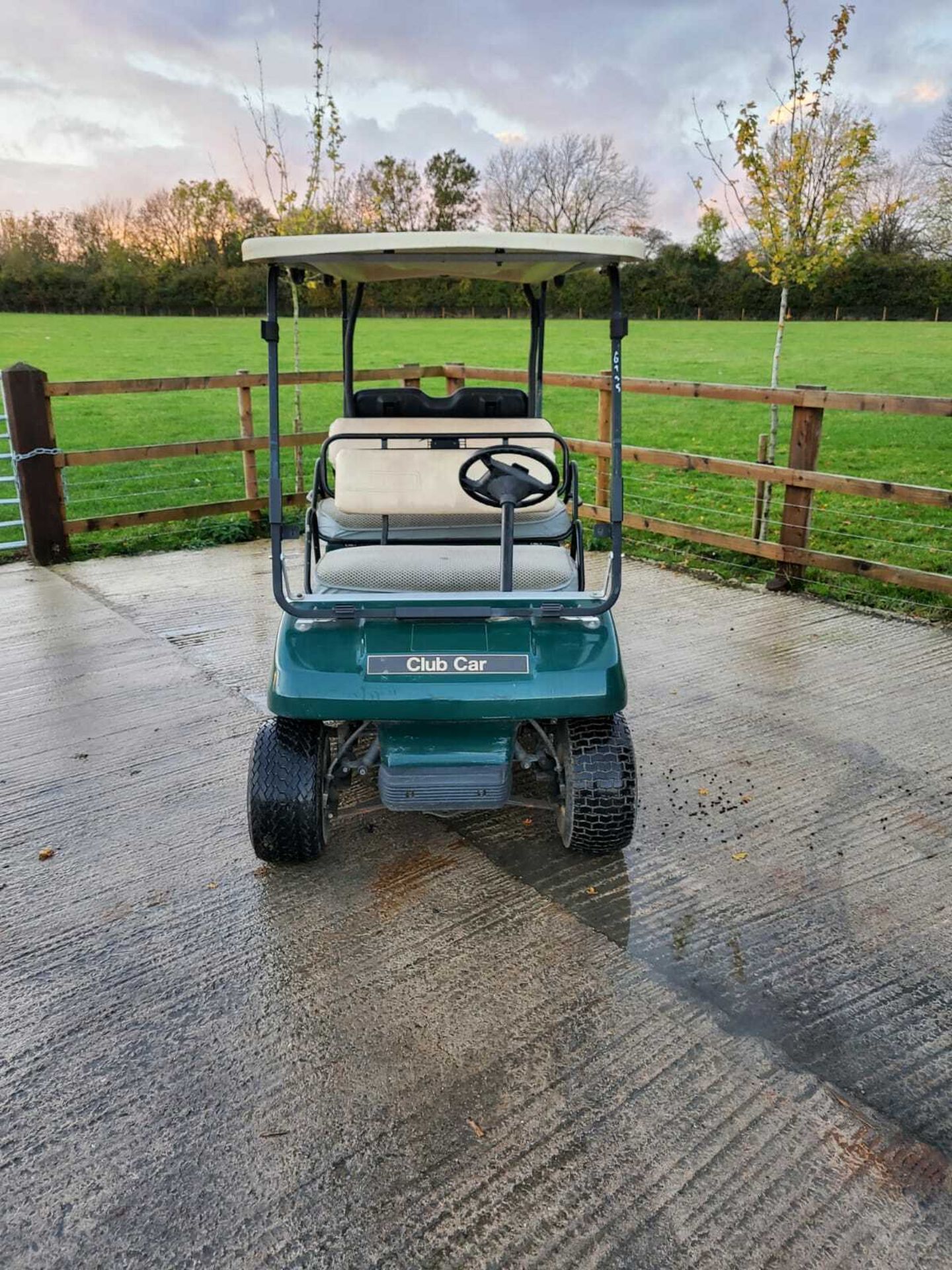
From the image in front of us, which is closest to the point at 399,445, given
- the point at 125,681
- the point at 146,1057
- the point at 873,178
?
the point at 125,681

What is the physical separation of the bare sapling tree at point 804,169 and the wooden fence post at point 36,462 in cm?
486

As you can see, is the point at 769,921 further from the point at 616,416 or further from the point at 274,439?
the point at 274,439

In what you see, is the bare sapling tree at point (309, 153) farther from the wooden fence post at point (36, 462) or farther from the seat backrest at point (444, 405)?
the seat backrest at point (444, 405)

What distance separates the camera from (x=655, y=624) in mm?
5277

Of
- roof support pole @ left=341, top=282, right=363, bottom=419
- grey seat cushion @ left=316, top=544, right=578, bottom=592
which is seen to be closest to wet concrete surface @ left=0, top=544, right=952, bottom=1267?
grey seat cushion @ left=316, top=544, right=578, bottom=592

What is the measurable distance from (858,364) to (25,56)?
59.7 feet

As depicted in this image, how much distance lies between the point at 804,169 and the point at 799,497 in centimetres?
287

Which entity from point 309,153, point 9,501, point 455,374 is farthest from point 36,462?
point 309,153

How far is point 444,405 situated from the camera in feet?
13.7

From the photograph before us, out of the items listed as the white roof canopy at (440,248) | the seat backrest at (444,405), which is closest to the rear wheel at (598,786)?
the white roof canopy at (440,248)

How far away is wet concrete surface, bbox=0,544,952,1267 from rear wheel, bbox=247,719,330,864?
0.13 meters

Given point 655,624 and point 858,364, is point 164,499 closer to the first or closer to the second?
point 655,624

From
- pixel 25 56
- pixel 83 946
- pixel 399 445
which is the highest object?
pixel 25 56

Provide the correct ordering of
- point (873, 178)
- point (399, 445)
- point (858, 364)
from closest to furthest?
point (399, 445) → point (873, 178) → point (858, 364)
